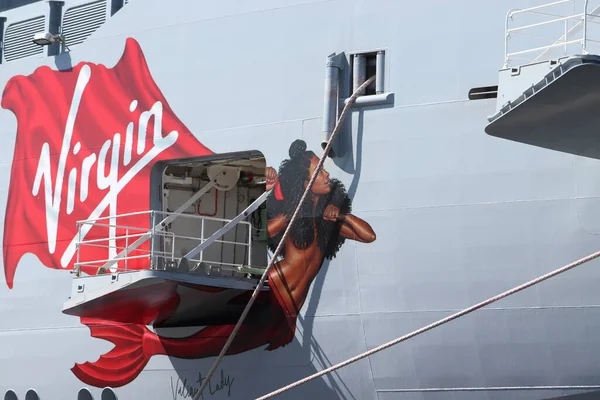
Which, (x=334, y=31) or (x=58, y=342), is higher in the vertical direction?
(x=334, y=31)

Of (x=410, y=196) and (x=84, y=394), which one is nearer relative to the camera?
(x=410, y=196)

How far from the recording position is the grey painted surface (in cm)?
935

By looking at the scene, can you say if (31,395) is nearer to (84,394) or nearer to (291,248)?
(84,394)

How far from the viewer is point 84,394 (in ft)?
40.3

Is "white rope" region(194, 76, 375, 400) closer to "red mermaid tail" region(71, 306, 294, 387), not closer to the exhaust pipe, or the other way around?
the exhaust pipe

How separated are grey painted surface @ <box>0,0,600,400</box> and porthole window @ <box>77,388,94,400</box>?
1.61 feet

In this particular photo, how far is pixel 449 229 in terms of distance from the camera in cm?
974

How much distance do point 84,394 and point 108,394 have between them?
39 centimetres

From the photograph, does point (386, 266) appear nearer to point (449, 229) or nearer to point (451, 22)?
point (449, 229)

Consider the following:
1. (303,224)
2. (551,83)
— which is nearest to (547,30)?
(551,83)

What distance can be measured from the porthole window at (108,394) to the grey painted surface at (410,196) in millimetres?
109

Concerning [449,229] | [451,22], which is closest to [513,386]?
[449,229]

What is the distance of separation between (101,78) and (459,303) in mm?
5061

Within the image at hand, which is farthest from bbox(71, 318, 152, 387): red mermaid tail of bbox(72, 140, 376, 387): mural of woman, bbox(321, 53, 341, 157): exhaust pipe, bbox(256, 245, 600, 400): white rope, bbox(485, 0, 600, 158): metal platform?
bbox(485, 0, 600, 158): metal platform
